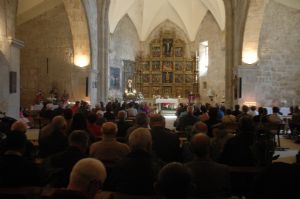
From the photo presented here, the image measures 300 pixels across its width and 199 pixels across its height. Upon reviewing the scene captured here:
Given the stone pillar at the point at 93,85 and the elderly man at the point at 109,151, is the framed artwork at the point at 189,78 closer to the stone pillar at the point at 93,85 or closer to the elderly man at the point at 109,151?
the stone pillar at the point at 93,85

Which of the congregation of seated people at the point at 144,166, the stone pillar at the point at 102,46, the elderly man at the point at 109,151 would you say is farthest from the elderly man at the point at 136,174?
the stone pillar at the point at 102,46

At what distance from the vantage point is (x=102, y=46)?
21922 mm

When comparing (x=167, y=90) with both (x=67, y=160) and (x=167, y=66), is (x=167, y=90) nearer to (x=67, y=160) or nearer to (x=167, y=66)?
(x=167, y=66)

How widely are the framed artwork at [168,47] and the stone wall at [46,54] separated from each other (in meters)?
11.4

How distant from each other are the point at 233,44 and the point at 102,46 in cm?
720

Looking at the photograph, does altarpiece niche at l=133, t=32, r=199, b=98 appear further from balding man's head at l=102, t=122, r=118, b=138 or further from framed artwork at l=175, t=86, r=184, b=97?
balding man's head at l=102, t=122, r=118, b=138

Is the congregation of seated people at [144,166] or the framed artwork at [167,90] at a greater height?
the framed artwork at [167,90]

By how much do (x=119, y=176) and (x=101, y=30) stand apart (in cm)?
1873

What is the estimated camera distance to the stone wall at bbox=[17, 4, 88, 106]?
68.7 feet

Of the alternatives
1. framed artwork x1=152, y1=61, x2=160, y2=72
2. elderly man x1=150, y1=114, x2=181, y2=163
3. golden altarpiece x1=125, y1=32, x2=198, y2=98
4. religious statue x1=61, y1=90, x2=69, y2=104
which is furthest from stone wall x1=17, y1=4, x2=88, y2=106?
elderly man x1=150, y1=114, x2=181, y2=163

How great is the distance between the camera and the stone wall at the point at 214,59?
2834 centimetres

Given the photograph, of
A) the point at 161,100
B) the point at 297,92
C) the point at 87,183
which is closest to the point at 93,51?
the point at 161,100

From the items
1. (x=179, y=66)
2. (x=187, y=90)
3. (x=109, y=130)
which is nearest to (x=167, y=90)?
(x=187, y=90)

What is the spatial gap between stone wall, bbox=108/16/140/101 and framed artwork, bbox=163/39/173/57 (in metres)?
2.24
